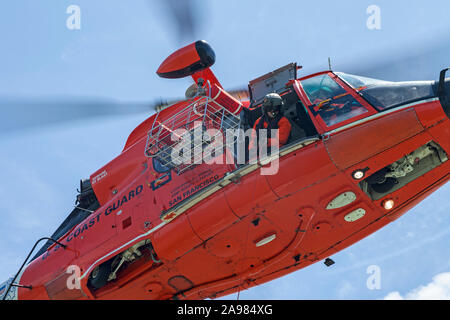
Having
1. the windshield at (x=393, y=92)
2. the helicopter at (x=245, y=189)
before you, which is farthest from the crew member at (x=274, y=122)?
the windshield at (x=393, y=92)

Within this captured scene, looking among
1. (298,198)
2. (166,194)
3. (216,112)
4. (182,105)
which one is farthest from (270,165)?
(182,105)

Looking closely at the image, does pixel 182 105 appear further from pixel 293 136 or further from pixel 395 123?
pixel 395 123

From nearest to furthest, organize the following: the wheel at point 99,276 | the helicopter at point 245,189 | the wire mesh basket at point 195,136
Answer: the helicopter at point 245,189 → the wire mesh basket at point 195,136 → the wheel at point 99,276

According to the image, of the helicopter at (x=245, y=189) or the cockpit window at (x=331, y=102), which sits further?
the cockpit window at (x=331, y=102)

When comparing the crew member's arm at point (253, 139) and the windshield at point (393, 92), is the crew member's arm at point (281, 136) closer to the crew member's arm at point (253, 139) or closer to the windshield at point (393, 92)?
the crew member's arm at point (253, 139)

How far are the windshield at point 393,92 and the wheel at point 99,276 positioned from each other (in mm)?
5814

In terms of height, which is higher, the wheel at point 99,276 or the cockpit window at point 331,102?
the cockpit window at point 331,102

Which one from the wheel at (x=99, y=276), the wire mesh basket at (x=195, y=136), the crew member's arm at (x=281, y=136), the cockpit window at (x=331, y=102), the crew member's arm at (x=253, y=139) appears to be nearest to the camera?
the cockpit window at (x=331, y=102)

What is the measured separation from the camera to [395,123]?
702 cm

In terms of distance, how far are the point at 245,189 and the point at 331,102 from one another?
77.6 inches

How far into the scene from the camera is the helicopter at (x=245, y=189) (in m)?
7.24

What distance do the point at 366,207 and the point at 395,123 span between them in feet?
4.93

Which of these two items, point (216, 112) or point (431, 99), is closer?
point (431, 99)

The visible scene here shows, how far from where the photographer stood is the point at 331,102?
302 inches
